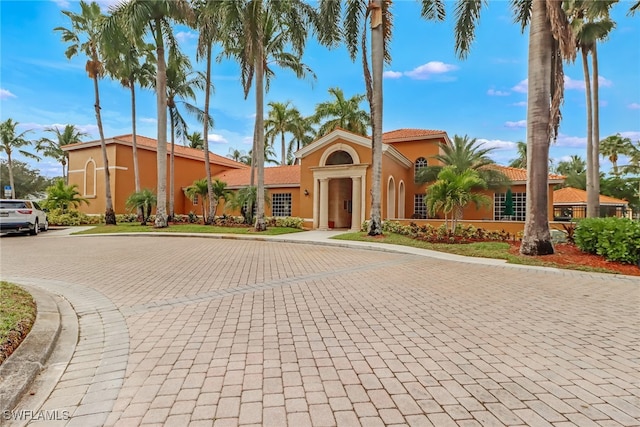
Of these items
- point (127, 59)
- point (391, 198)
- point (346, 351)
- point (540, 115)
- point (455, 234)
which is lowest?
point (346, 351)

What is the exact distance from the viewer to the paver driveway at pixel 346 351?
2662 mm

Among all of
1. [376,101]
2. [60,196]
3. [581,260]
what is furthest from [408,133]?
[60,196]

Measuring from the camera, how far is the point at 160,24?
21.1m

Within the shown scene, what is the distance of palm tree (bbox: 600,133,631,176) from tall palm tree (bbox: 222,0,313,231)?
33929 mm

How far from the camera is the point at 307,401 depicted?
9.02ft

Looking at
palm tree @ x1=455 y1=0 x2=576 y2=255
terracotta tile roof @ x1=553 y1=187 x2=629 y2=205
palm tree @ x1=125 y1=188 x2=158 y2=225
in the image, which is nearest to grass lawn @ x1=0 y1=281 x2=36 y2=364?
palm tree @ x1=455 y1=0 x2=576 y2=255

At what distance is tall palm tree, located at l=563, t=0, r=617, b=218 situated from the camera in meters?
17.6

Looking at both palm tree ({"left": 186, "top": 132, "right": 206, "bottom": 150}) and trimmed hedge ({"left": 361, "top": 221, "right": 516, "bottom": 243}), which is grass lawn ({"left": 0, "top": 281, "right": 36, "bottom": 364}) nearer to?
trimmed hedge ({"left": 361, "top": 221, "right": 516, "bottom": 243})

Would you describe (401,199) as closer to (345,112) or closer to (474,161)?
(474,161)

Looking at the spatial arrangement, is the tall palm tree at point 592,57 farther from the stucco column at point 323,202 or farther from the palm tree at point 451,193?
the stucco column at point 323,202

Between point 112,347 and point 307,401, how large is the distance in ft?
8.43

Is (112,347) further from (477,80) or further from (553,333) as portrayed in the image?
(477,80)

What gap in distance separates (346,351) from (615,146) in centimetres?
4587

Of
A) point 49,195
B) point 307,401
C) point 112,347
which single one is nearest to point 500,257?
point 307,401
